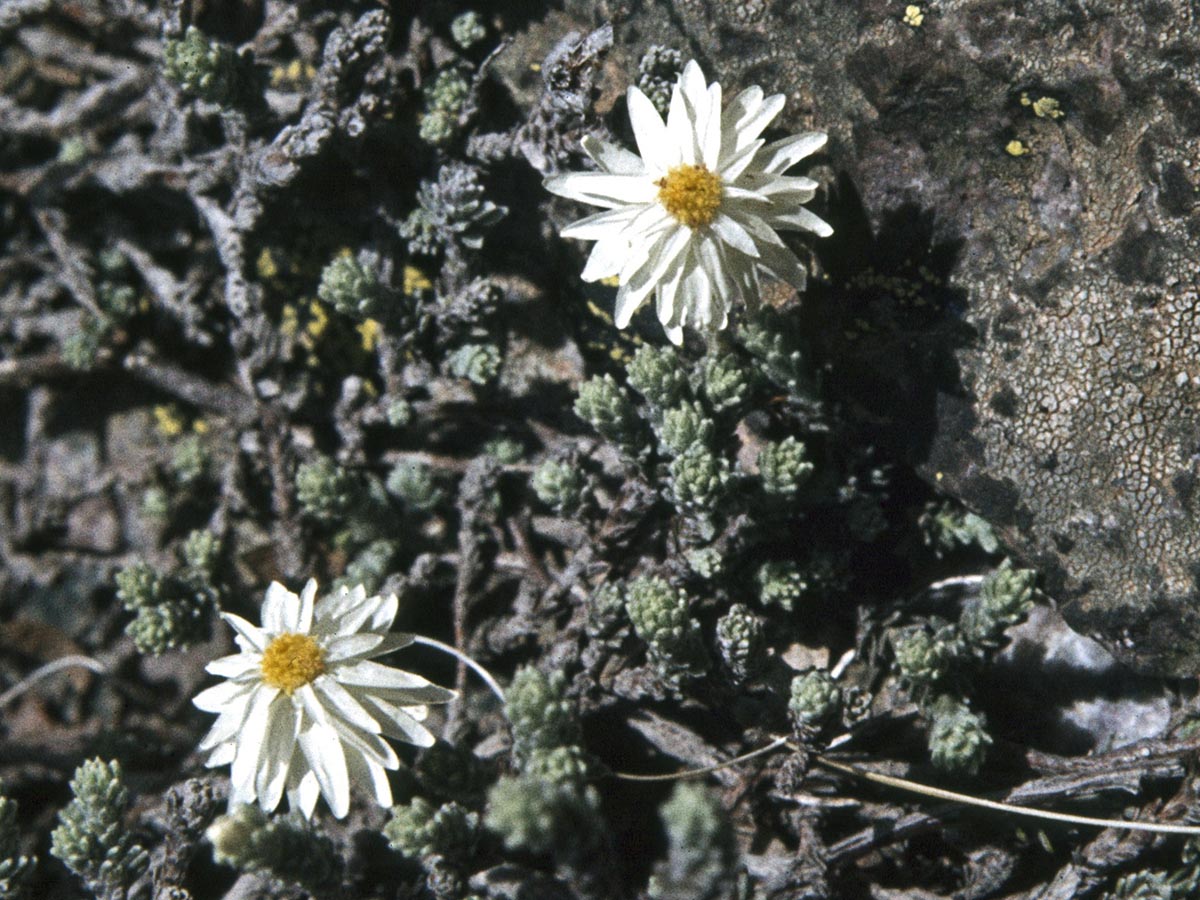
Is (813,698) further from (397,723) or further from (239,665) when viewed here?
(239,665)

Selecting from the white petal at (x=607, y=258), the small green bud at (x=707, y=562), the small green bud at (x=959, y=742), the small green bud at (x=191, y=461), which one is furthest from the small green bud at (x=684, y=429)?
the small green bud at (x=191, y=461)

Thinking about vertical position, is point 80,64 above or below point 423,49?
above

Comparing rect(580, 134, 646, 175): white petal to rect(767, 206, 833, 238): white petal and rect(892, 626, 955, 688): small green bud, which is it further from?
rect(892, 626, 955, 688): small green bud

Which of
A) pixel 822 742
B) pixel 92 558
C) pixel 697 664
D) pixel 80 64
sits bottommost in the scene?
pixel 822 742

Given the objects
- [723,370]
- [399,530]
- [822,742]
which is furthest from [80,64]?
[822,742]

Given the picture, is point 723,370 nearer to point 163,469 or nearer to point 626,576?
point 626,576

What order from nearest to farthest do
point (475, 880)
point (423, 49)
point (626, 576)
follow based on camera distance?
point (475, 880) < point (626, 576) < point (423, 49)

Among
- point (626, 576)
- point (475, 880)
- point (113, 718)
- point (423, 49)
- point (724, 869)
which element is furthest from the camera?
point (113, 718)
